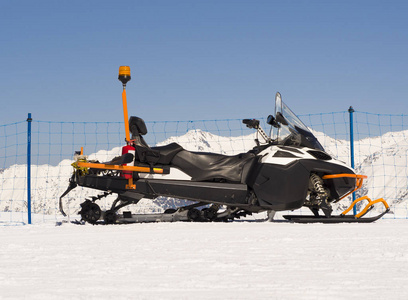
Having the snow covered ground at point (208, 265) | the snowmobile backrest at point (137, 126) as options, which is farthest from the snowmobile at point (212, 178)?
the snow covered ground at point (208, 265)

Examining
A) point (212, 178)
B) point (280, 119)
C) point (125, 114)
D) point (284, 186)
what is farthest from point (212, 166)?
point (125, 114)

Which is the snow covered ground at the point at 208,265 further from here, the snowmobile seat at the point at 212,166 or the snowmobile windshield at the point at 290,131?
the snowmobile windshield at the point at 290,131

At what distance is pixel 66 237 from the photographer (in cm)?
623

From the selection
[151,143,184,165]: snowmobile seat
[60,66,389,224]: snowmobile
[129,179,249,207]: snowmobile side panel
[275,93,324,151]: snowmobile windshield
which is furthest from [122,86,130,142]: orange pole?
[275,93,324,151]: snowmobile windshield

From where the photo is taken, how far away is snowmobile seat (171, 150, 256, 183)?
8.07 metres

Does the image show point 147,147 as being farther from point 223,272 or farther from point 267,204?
point 223,272

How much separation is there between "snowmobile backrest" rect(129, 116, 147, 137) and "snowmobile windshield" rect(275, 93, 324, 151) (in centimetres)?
187

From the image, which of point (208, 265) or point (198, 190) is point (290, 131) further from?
point (208, 265)

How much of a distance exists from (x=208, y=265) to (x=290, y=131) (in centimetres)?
459

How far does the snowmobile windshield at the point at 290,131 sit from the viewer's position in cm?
826

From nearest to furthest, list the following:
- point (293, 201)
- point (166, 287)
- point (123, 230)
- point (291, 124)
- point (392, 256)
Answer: point (166, 287) → point (392, 256) → point (123, 230) → point (293, 201) → point (291, 124)

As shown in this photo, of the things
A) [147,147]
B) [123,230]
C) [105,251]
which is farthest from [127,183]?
[105,251]

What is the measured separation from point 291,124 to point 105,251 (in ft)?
13.9

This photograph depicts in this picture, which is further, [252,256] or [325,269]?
[252,256]
